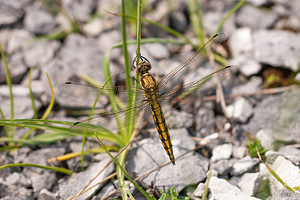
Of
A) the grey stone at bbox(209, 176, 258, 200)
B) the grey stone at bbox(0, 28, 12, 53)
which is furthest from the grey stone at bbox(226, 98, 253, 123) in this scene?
the grey stone at bbox(0, 28, 12, 53)

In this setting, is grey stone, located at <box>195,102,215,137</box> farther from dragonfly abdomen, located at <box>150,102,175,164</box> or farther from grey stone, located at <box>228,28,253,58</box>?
grey stone, located at <box>228,28,253,58</box>

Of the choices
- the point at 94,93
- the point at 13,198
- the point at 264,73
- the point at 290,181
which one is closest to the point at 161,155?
the point at 94,93

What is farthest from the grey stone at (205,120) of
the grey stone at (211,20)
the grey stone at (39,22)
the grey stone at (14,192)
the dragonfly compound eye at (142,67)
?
the grey stone at (39,22)

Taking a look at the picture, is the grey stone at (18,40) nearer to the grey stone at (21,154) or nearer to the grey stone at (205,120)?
the grey stone at (21,154)

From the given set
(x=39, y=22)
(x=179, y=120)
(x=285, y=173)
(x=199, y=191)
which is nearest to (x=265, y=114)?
(x=285, y=173)

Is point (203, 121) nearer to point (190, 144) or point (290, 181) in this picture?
point (190, 144)

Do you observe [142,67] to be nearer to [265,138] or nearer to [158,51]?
[158,51]

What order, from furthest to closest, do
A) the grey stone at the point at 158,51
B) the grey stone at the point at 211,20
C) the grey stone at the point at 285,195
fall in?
the grey stone at the point at 211,20 < the grey stone at the point at 158,51 < the grey stone at the point at 285,195

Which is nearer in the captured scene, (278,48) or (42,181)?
(42,181)
